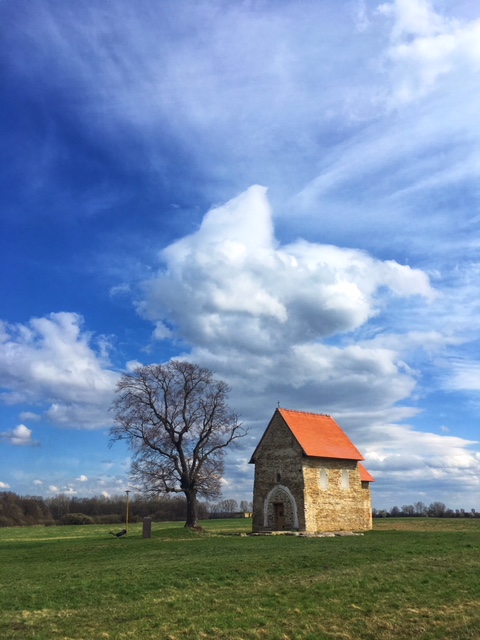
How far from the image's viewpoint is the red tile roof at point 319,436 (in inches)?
1551

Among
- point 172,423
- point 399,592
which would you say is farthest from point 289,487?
point 399,592

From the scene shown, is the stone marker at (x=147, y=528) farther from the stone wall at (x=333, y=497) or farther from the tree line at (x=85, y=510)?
the tree line at (x=85, y=510)

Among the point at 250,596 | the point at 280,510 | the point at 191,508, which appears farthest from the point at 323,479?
the point at 250,596

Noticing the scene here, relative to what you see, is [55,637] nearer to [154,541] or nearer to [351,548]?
[351,548]

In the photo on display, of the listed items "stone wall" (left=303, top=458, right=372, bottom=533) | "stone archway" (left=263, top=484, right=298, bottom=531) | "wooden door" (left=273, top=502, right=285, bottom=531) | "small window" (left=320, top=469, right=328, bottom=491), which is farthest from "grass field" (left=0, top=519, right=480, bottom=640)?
"wooden door" (left=273, top=502, right=285, bottom=531)

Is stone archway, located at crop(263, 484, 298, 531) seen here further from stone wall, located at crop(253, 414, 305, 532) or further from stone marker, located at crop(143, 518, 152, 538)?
stone marker, located at crop(143, 518, 152, 538)

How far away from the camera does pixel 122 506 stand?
127125 mm

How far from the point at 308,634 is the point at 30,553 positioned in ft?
68.0

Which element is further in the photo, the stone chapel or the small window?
the small window

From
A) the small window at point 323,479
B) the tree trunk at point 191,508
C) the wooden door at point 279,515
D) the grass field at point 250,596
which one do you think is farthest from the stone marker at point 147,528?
the small window at point 323,479

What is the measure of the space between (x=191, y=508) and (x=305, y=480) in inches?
348

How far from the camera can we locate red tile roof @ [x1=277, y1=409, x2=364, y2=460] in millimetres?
39406

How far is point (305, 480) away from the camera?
37875 millimetres

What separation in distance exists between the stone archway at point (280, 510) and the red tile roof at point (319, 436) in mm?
3538
